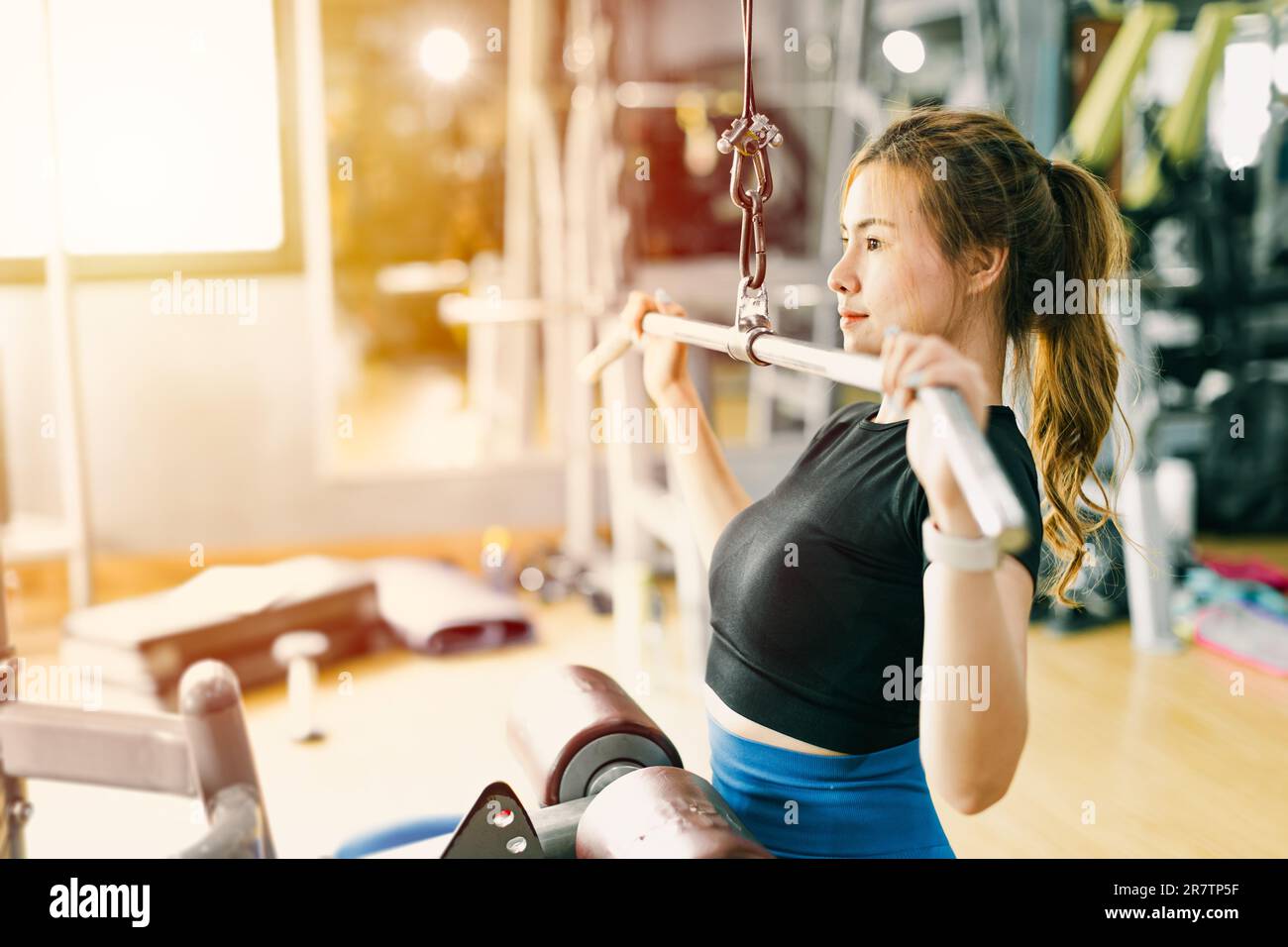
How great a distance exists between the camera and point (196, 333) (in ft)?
10.0

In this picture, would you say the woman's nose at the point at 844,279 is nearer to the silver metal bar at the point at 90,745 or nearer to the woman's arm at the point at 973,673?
the woman's arm at the point at 973,673

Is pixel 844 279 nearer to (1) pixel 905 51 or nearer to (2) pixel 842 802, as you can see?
(2) pixel 842 802

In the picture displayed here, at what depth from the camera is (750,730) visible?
1001 millimetres

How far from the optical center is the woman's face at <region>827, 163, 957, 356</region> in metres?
0.91

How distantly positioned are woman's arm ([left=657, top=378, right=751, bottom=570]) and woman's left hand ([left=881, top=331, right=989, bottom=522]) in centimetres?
48

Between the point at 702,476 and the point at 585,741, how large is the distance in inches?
11.7

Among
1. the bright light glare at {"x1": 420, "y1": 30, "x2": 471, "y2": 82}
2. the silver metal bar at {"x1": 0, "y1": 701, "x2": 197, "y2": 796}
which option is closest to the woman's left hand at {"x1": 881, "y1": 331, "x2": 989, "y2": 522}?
the silver metal bar at {"x1": 0, "y1": 701, "x2": 197, "y2": 796}

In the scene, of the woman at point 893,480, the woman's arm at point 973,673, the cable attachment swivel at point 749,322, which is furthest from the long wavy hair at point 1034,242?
the woman's arm at point 973,673

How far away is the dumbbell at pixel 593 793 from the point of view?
3.01 ft

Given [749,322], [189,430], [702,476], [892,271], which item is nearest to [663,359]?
[702,476]

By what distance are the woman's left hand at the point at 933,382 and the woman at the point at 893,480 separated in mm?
145

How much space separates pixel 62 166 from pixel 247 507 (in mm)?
989

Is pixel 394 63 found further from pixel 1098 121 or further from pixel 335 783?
pixel 335 783
